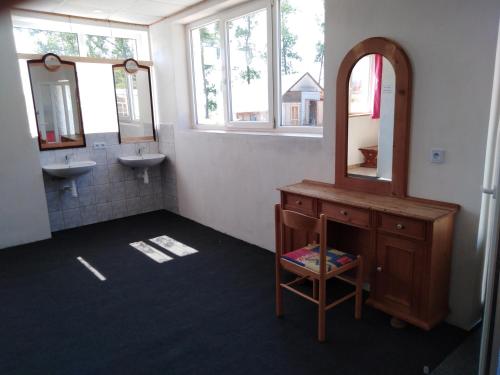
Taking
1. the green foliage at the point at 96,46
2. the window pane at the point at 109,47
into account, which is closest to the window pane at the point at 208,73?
the window pane at the point at 109,47

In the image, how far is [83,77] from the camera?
15.0 ft

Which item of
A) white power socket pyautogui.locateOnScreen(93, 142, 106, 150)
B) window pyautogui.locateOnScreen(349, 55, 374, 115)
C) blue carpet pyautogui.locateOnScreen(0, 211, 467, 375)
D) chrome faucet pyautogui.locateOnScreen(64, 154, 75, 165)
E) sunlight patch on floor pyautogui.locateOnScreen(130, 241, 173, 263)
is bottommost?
blue carpet pyautogui.locateOnScreen(0, 211, 467, 375)

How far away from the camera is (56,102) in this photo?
4.46 m

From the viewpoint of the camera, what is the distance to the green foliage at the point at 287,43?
11.4 ft

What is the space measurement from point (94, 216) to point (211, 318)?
9.56 feet

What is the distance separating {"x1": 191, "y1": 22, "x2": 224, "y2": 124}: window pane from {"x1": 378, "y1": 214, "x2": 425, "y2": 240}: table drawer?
8.55 feet

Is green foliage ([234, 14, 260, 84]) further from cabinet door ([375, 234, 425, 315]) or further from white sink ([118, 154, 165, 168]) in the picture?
cabinet door ([375, 234, 425, 315])

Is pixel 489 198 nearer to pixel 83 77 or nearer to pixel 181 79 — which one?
pixel 181 79

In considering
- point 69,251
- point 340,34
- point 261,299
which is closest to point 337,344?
point 261,299

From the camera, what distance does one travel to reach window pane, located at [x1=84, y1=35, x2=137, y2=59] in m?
4.72

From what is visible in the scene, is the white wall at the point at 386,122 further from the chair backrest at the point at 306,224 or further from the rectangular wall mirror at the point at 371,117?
the chair backrest at the point at 306,224

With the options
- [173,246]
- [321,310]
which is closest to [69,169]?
Answer: [173,246]

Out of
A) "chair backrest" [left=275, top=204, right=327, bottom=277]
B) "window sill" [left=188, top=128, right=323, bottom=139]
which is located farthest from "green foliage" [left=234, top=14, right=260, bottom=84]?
"chair backrest" [left=275, top=204, right=327, bottom=277]

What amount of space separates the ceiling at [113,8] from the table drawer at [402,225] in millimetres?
3049
